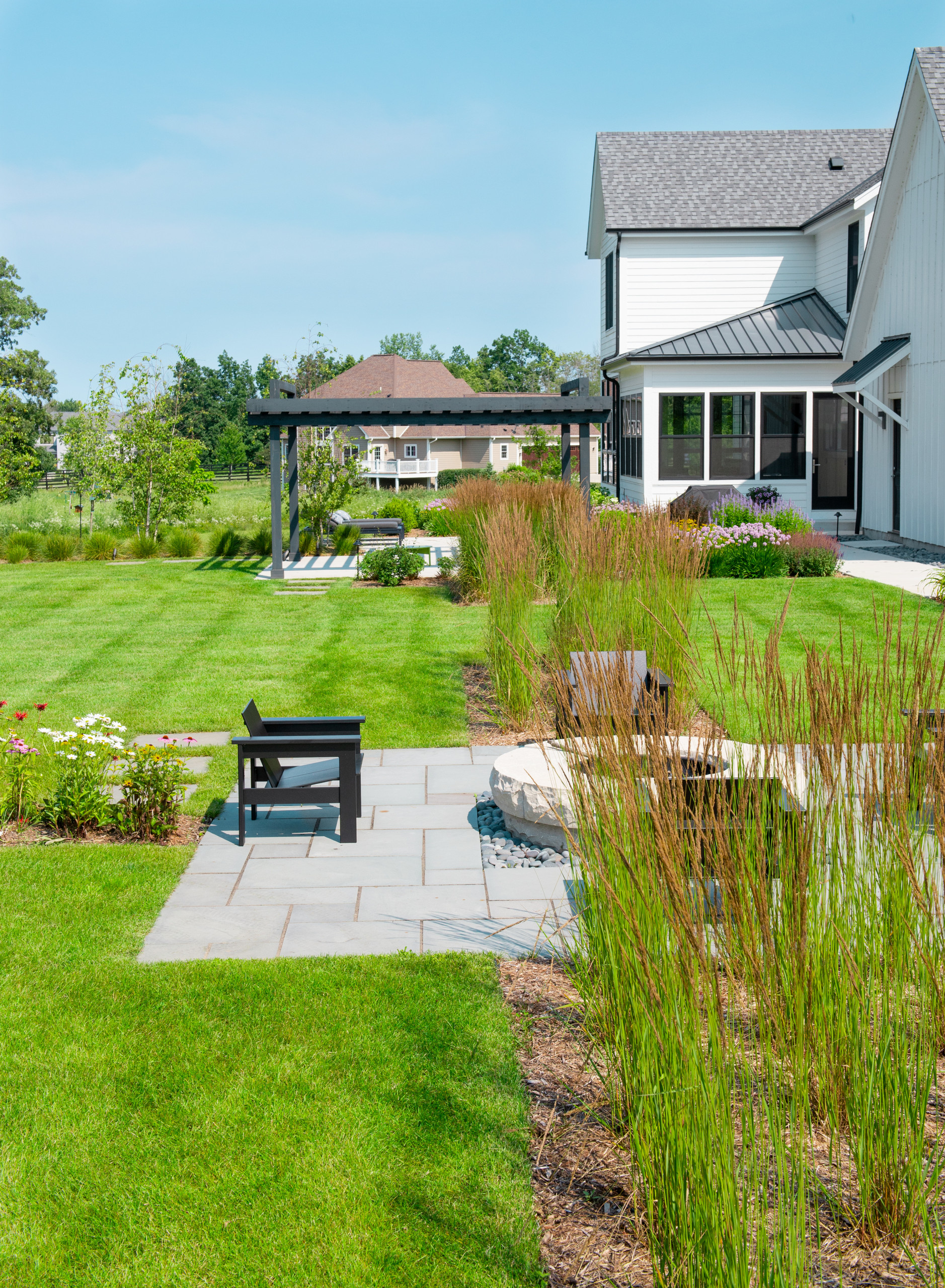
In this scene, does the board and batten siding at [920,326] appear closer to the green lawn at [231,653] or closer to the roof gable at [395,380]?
the green lawn at [231,653]

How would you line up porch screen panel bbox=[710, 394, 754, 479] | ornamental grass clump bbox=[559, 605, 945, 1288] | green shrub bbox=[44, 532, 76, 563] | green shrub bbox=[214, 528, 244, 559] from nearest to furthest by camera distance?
ornamental grass clump bbox=[559, 605, 945, 1288] < green shrub bbox=[44, 532, 76, 563] < green shrub bbox=[214, 528, 244, 559] < porch screen panel bbox=[710, 394, 754, 479]

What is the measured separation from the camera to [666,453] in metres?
21.6

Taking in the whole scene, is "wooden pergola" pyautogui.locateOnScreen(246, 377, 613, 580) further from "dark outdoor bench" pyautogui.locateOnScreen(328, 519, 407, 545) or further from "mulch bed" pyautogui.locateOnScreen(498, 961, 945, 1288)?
"mulch bed" pyautogui.locateOnScreen(498, 961, 945, 1288)

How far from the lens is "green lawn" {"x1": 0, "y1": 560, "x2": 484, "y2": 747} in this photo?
8.37 metres

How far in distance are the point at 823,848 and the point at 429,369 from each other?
52.9 metres

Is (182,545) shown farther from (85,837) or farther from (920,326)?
(85,837)

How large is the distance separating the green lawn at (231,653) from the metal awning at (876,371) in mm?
7404

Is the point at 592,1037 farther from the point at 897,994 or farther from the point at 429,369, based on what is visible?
the point at 429,369

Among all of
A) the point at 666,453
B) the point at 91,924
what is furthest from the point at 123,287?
the point at 91,924

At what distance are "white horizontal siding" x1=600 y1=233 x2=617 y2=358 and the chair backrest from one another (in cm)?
1927

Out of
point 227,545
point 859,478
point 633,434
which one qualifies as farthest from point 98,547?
point 859,478

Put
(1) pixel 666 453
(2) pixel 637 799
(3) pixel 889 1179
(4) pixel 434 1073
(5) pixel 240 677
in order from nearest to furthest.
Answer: (3) pixel 889 1179 < (2) pixel 637 799 < (4) pixel 434 1073 < (5) pixel 240 677 < (1) pixel 666 453

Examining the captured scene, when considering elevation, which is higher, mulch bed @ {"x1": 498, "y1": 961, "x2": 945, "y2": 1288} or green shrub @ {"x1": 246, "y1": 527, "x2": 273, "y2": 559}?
green shrub @ {"x1": 246, "y1": 527, "x2": 273, "y2": 559}

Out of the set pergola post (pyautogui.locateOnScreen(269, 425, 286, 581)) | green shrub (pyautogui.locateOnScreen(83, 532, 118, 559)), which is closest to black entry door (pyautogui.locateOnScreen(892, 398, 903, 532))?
pergola post (pyautogui.locateOnScreen(269, 425, 286, 581))
